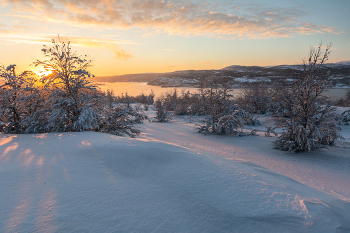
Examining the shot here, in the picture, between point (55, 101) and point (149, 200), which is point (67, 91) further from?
point (149, 200)

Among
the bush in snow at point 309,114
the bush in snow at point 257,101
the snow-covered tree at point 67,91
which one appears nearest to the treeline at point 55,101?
the snow-covered tree at point 67,91

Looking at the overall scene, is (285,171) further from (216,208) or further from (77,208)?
(77,208)

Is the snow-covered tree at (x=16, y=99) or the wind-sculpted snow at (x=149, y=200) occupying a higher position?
the snow-covered tree at (x=16, y=99)

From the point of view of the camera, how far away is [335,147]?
816 cm

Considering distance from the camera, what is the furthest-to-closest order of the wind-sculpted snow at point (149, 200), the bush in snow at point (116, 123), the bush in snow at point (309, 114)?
the bush in snow at point (116, 123), the bush in snow at point (309, 114), the wind-sculpted snow at point (149, 200)

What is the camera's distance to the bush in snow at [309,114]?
7.37 meters

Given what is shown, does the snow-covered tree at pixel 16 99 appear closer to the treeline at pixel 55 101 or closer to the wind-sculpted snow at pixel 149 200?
the treeline at pixel 55 101

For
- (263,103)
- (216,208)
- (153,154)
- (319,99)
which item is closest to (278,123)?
(319,99)

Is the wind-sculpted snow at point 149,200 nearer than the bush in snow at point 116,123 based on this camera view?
Yes

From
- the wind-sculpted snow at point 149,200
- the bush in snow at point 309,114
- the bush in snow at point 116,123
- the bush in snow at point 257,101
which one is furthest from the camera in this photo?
the bush in snow at point 257,101

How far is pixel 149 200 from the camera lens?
2.65 meters

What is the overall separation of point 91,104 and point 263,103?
643 inches

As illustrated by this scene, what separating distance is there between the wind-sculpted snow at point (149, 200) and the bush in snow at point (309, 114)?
511 centimetres

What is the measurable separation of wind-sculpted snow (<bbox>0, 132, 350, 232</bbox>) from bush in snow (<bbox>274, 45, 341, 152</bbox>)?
16.8 ft
